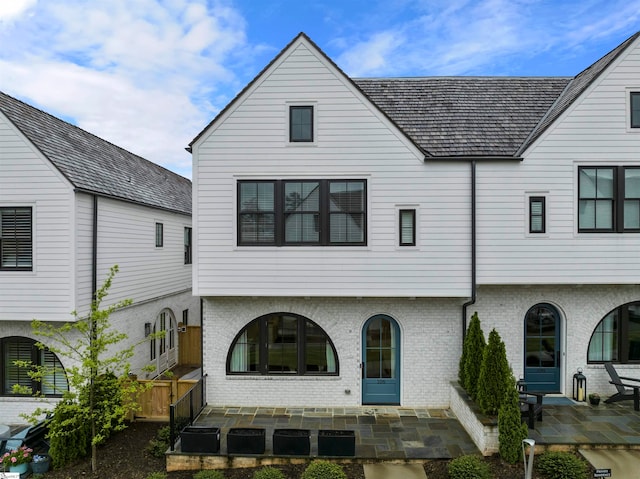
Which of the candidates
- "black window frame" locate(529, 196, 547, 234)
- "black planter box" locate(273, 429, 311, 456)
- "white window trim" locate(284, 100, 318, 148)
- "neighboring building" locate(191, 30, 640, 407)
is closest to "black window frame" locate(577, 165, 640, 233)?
"neighboring building" locate(191, 30, 640, 407)

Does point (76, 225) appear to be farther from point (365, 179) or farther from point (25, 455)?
point (365, 179)

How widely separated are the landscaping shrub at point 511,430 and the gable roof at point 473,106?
6.10m

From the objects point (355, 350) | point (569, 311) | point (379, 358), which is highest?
point (569, 311)

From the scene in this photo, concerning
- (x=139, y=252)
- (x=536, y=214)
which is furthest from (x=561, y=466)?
(x=139, y=252)

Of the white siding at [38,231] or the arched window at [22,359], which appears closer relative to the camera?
the white siding at [38,231]

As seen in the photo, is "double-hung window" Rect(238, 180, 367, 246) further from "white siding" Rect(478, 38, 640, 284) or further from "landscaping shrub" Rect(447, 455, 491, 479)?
"landscaping shrub" Rect(447, 455, 491, 479)

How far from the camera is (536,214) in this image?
33.7 feet

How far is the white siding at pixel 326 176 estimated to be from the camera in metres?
10.2

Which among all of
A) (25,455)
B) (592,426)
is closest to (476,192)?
(592,426)

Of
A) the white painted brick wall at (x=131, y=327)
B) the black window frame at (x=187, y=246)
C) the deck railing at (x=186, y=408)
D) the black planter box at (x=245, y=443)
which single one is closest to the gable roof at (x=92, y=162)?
the black window frame at (x=187, y=246)

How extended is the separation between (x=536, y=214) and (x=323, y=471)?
8.33 meters

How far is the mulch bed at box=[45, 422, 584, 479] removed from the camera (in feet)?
25.8

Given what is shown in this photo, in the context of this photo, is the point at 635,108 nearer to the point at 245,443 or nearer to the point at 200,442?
the point at 245,443

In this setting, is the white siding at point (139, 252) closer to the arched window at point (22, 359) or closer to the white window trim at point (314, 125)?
the arched window at point (22, 359)
